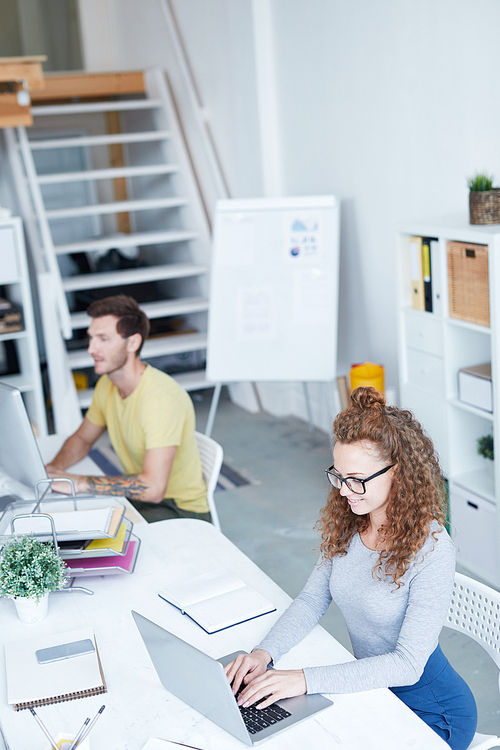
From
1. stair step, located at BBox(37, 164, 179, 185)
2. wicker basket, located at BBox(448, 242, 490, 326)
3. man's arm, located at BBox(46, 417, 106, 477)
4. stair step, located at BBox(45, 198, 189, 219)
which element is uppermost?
stair step, located at BBox(37, 164, 179, 185)

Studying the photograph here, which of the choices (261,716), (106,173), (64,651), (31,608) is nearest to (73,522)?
(31,608)

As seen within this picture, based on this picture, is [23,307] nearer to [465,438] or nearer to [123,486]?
[123,486]

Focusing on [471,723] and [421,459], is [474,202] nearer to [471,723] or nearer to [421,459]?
[421,459]

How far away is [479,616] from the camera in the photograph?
170 cm

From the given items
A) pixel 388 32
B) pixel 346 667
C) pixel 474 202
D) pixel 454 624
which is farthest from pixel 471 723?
pixel 388 32

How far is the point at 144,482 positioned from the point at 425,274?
1434 mm

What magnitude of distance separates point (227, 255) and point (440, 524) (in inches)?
117

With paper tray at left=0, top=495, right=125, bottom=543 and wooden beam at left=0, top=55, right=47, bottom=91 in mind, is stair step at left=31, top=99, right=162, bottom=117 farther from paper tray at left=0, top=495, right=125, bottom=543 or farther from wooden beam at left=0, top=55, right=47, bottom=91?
paper tray at left=0, top=495, right=125, bottom=543

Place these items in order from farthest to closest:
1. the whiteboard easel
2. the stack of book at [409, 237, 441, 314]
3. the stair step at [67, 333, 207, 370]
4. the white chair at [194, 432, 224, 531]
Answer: the stair step at [67, 333, 207, 370], the whiteboard easel, the stack of book at [409, 237, 441, 314], the white chair at [194, 432, 224, 531]

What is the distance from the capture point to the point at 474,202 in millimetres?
2883

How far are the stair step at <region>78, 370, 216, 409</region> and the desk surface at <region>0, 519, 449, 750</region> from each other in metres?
3.00

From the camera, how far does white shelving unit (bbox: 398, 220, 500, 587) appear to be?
9.75ft

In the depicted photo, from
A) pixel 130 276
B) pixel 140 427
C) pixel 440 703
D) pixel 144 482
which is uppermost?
pixel 130 276

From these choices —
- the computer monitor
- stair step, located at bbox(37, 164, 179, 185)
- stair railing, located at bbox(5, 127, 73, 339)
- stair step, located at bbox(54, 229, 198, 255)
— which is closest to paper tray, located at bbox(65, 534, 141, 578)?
the computer monitor
